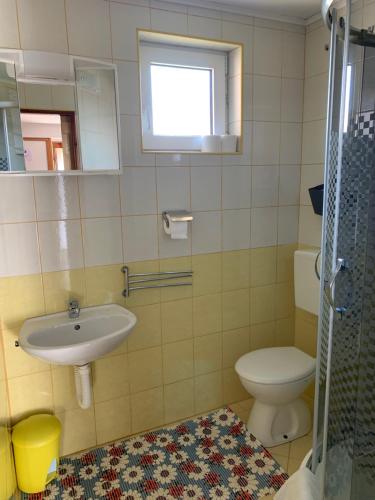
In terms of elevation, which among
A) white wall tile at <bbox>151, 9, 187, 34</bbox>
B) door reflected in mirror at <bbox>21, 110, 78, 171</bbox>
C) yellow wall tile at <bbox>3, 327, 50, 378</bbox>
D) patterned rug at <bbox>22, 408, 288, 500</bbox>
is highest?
white wall tile at <bbox>151, 9, 187, 34</bbox>

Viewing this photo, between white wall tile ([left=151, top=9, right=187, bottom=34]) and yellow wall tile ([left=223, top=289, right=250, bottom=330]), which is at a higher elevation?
white wall tile ([left=151, top=9, right=187, bottom=34])

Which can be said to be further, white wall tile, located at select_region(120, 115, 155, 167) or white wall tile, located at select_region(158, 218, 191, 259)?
white wall tile, located at select_region(158, 218, 191, 259)

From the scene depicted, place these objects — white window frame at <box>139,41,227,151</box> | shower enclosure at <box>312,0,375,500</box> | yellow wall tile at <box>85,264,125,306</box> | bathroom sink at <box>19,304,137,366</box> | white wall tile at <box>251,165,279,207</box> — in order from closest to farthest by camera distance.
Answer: shower enclosure at <box>312,0,375,500</box> → bathroom sink at <box>19,304,137,366</box> → yellow wall tile at <box>85,264,125,306</box> → white window frame at <box>139,41,227,151</box> → white wall tile at <box>251,165,279,207</box>

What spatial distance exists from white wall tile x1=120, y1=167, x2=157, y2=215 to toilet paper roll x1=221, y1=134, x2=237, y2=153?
438 millimetres

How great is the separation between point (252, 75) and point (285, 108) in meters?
0.29

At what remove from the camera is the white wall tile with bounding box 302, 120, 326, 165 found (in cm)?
218

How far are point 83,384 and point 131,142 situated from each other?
1.21 meters

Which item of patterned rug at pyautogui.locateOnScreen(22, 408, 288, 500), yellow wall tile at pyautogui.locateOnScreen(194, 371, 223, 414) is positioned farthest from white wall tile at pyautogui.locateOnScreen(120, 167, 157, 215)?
patterned rug at pyautogui.locateOnScreen(22, 408, 288, 500)

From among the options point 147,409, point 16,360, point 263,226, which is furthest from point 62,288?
point 263,226

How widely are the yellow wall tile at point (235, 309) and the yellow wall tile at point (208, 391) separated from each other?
0.32m

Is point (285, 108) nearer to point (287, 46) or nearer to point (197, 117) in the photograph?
point (287, 46)

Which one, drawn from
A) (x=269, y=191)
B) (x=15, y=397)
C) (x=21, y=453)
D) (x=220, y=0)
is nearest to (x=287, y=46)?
(x=220, y=0)

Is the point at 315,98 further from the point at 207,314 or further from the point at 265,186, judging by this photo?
the point at 207,314

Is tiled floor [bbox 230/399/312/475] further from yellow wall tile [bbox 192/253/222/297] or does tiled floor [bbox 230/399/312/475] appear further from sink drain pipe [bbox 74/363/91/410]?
sink drain pipe [bbox 74/363/91/410]
